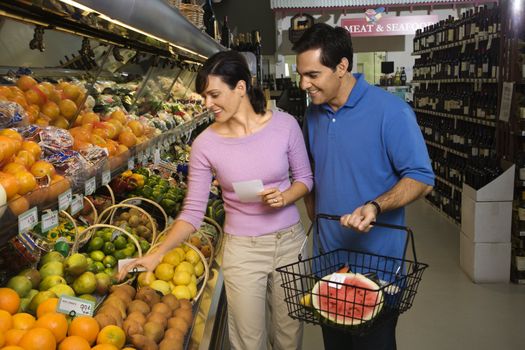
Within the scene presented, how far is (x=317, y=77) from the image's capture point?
2.13 m

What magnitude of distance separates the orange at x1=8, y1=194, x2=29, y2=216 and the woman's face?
0.97 m

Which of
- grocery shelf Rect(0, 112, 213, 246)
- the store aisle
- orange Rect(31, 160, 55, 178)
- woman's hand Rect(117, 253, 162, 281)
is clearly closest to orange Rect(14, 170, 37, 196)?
grocery shelf Rect(0, 112, 213, 246)

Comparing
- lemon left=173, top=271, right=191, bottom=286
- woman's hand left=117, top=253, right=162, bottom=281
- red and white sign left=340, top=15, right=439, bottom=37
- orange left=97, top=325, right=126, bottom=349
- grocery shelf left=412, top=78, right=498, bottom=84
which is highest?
red and white sign left=340, top=15, right=439, bottom=37

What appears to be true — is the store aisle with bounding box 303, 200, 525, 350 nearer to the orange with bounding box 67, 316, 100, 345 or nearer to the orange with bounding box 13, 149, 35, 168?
the orange with bounding box 67, 316, 100, 345

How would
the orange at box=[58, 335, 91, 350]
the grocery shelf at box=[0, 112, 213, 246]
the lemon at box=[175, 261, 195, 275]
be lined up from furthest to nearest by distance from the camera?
the lemon at box=[175, 261, 195, 275], the orange at box=[58, 335, 91, 350], the grocery shelf at box=[0, 112, 213, 246]

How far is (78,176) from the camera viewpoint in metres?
1.85

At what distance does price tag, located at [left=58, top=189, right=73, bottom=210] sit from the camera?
163cm

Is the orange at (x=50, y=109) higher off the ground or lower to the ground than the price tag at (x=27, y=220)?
higher

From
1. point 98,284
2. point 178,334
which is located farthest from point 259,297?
point 98,284

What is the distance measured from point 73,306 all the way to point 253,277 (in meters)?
0.80

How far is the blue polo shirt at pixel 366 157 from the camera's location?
2.09 m

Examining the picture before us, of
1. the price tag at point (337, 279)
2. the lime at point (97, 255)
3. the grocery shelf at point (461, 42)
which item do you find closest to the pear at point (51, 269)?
the lime at point (97, 255)

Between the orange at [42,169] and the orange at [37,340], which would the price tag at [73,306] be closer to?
the orange at [37,340]

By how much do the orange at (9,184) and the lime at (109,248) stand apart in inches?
47.6
